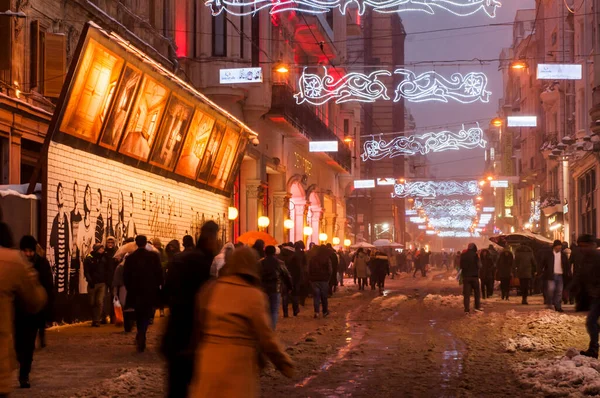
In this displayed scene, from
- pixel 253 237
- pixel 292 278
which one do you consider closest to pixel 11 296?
pixel 292 278

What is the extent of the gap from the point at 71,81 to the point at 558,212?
138 feet

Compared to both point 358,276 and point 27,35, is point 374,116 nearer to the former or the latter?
point 358,276

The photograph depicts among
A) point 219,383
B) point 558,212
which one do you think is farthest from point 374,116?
point 219,383

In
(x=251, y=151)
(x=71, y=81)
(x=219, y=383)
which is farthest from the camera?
(x=251, y=151)

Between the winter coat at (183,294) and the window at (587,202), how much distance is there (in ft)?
119

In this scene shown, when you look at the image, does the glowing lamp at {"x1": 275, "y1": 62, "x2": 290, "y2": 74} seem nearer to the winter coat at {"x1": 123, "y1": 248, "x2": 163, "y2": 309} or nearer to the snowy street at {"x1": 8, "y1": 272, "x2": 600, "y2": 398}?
the snowy street at {"x1": 8, "y1": 272, "x2": 600, "y2": 398}

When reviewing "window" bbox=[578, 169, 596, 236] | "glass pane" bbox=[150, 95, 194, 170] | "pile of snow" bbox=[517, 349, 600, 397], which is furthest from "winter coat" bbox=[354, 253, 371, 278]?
"pile of snow" bbox=[517, 349, 600, 397]

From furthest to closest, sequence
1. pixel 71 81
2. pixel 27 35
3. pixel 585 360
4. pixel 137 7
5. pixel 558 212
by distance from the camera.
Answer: pixel 558 212 → pixel 137 7 → pixel 27 35 → pixel 71 81 → pixel 585 360

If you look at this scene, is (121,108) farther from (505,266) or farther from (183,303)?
(183,303)

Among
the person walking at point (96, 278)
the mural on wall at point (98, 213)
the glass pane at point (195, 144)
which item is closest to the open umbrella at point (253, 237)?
the mural on wall at point (98, 213)

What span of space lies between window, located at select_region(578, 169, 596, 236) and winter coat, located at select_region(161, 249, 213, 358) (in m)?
36.1

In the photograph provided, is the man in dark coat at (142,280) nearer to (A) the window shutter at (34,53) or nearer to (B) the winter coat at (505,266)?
(A) the window shutter at (34,53)

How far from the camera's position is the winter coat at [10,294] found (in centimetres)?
661

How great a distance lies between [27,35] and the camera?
22172mm
